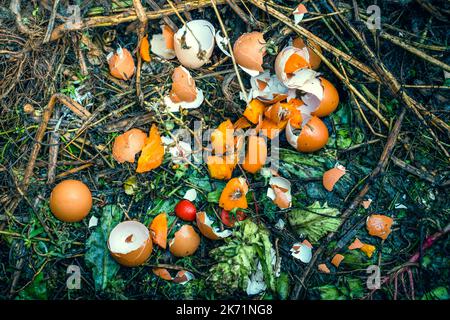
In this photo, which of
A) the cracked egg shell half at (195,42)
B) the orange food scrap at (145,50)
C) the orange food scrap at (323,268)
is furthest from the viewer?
the orange food scrap at (145,50)

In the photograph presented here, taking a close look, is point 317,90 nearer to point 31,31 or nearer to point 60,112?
point 60,112

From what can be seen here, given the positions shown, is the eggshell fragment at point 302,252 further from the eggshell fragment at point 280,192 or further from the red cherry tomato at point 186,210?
the red cherry tomato at point 186,210

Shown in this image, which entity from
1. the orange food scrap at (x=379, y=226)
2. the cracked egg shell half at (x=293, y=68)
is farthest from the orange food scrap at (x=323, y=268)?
the cracked egg shell half at (x=293, y=68)

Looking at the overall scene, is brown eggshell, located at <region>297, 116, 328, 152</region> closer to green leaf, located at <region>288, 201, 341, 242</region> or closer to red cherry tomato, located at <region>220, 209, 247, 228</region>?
green leaf, located at <region>288, 201, 341, 242</region>

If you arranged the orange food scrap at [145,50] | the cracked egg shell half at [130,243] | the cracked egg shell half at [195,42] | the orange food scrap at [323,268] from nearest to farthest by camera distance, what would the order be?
1. the cracked egg shell half at [130,243]
2. the orange food scrap at [323,268]
3. the cracked egg shell half at [195,42]
4. the orange food scrap at [145,50]

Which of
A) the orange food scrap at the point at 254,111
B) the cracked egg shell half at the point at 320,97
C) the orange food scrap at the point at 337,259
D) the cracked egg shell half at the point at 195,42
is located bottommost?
the orange food scrap at the point at 337,259

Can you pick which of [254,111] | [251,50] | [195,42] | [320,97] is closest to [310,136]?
[320,97]
